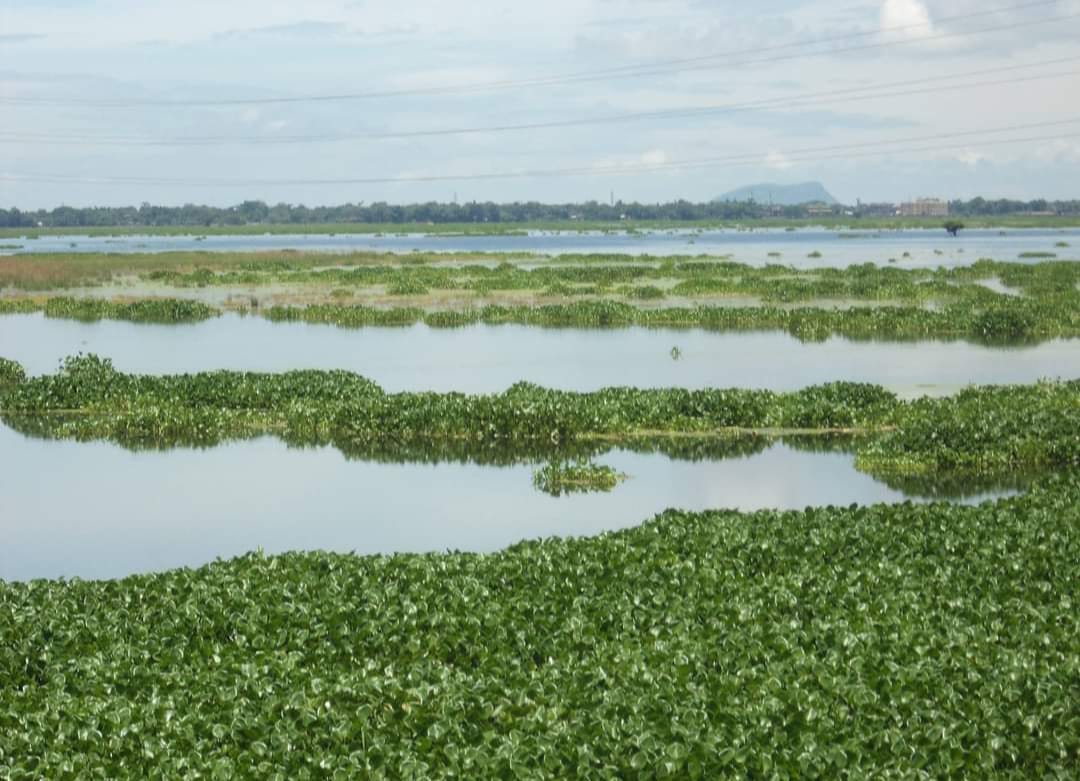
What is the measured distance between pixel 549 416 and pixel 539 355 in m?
14.2

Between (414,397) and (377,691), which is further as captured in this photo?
(414,397)

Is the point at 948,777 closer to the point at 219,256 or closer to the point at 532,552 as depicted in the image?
the point at 532,552

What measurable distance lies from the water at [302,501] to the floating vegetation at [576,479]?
0.81 ft

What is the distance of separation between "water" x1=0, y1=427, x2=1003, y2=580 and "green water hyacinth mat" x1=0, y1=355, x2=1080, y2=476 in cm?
127

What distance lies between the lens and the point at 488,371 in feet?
124

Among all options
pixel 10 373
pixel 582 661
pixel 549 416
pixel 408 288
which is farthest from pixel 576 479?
pixel 408 288

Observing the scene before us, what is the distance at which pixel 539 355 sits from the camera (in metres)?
42.0

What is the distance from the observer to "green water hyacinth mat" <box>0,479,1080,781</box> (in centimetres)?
1125

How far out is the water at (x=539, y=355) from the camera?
35688 millimetres

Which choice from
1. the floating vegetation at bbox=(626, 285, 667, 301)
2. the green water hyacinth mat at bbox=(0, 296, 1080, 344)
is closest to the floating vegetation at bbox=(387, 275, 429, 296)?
the green water hyacinth mat at bbox=(0, 296, 1080, 344)

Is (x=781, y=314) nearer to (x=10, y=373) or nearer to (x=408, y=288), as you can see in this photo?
(x=408, y=288)

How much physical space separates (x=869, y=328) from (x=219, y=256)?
58.1 metres

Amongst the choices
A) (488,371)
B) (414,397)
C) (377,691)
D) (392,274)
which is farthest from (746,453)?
(392,274)

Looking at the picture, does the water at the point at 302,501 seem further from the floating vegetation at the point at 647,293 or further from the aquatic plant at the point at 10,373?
the floating vegetation at the point at 647,293
